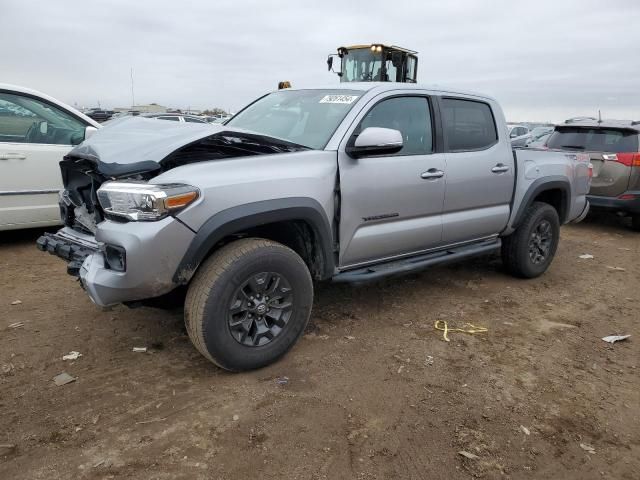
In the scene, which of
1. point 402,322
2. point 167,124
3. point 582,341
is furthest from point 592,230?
point 167,124

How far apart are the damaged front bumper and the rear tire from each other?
3556mm

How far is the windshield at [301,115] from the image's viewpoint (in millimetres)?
3614

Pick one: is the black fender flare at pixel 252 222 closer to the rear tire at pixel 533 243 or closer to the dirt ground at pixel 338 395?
the dirt ground at pixel 338 395

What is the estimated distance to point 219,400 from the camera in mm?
2832

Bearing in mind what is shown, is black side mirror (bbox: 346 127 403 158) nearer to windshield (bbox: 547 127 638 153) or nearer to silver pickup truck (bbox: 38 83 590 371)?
silver pickup truck (bbox: 38 83 590 371)

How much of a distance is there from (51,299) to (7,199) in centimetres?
164

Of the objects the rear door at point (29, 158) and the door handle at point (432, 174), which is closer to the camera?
the door handle at point (432, 174)

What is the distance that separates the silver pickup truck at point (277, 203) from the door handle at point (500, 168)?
0.05 feet

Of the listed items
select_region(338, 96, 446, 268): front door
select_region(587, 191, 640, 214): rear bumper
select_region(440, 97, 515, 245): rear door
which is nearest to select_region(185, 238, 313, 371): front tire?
select_region(338, 96, 446, 268): front door

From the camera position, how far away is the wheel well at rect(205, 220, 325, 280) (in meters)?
3.31

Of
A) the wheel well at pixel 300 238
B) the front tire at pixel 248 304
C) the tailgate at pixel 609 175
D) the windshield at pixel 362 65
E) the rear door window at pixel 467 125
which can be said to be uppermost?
the windshield at pixel 362 65

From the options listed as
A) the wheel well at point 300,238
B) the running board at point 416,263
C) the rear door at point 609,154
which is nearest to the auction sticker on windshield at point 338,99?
the wheel well at point 300,238

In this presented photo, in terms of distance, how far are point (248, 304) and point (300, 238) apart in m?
0.63

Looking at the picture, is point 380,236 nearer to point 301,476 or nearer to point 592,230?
point 301,476
